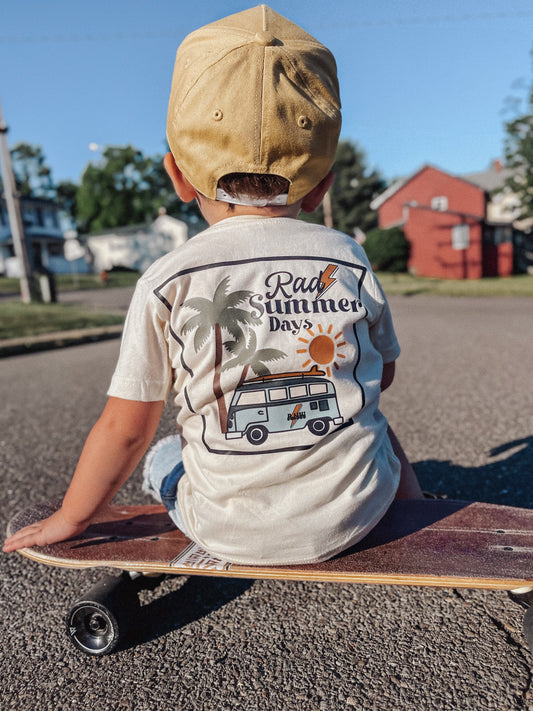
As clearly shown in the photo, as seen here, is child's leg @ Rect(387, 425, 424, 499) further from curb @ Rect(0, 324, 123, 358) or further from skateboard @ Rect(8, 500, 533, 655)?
curb @ Rect(0, 324, 123, 358)

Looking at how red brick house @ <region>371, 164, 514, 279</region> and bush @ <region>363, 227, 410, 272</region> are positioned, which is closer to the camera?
red brick house @ <region>371, 164, 514, 279</region>

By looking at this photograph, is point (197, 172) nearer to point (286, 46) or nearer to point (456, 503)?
point (286, 46)

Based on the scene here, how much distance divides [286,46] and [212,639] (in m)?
1.69

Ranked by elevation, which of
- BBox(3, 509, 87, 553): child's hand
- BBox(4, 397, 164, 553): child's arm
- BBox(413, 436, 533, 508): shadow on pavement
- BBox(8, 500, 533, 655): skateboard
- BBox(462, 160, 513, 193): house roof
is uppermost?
BBox(462, 160, 513, 193): house roof

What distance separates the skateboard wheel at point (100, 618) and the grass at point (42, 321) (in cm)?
900

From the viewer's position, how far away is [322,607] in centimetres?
191

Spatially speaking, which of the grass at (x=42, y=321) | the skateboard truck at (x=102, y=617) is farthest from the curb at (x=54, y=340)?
the skateboard truck at (x=102, y=617)

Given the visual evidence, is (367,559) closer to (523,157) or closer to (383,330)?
(383,330)

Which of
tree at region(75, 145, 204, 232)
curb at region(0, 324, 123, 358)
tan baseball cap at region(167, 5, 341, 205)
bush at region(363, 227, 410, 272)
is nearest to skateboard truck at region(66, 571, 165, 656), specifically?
tan baseball cap at region(167, 5, 341, 205)

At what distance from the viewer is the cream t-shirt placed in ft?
4.71

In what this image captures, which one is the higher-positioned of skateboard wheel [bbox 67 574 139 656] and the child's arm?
the child's arm

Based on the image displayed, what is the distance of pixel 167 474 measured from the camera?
6.19 ft

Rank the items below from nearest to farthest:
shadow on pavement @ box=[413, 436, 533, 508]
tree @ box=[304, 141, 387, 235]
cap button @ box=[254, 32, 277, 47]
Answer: cap button @ box=[254, 32, 277, 47] < shadow on pavement @ box=[413, 436, 533, 508] < tree @ box=[304, 141, 387, 235]

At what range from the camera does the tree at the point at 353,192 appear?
54.5 m
